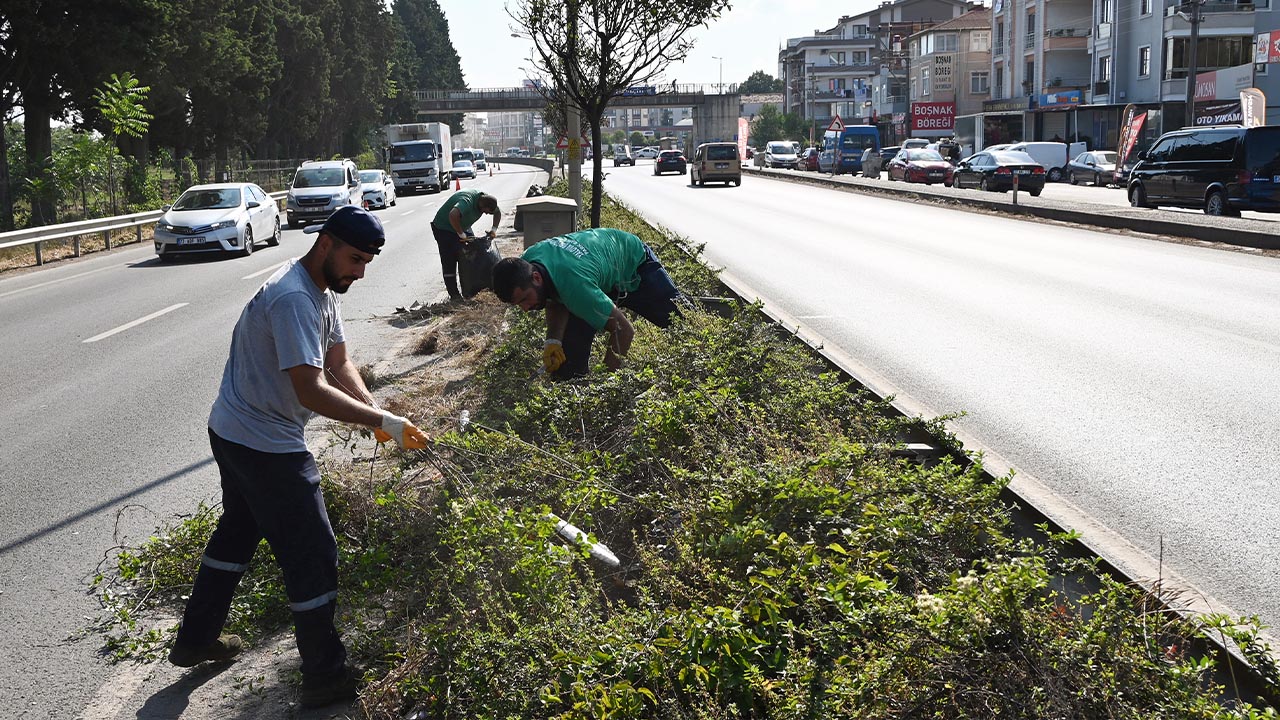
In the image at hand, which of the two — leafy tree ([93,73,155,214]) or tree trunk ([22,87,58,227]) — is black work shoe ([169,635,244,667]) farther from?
leafy tree ([93,73,155,214])

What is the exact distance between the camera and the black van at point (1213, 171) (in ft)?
72.9

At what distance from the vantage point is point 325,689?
3830mm

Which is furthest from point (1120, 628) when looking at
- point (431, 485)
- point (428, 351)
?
point (428, 351)

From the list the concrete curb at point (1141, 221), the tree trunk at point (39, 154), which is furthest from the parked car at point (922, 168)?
the tree trunk at point (39, 154)

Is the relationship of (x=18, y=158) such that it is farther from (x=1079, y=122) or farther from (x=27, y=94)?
(x=1079, y=122)

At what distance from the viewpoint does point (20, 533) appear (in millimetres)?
5797

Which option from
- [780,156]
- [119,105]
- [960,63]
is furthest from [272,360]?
[960,63]

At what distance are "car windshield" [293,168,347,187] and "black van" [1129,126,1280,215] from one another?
22.0 m

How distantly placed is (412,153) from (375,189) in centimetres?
1404

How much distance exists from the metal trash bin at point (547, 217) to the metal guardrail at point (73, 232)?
482 inches

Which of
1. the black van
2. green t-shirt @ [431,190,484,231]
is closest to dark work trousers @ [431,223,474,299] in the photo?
green t-shirt @ [431,190,484,231]

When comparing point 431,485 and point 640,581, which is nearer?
point 640,581

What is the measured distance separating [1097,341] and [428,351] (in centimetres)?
629

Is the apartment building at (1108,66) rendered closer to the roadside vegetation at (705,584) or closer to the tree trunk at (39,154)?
the tree trunk at (39,154)
